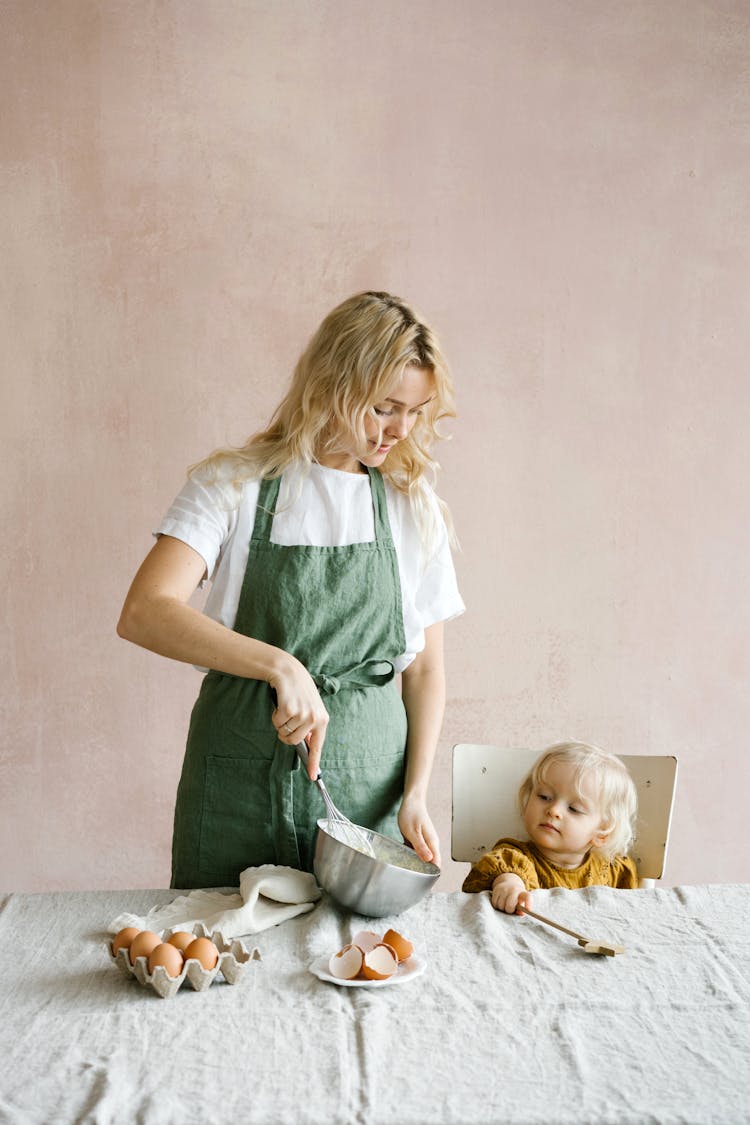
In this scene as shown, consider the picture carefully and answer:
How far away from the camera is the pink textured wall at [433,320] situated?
8.09 ft

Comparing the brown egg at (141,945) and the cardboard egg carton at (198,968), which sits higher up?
the brown egg at (141,945)

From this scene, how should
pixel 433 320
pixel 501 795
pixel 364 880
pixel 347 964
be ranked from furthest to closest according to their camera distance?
pixel 433 320 < pixel 501 795 < pixel 364 880 < pixel 347 964

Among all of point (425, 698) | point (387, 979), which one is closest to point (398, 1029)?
point (387, 979)

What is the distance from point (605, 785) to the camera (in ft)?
5.76

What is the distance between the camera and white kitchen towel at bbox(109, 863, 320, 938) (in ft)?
4.19

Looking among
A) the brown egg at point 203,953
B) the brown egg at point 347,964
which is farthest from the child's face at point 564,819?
the brown egg at point 203,953

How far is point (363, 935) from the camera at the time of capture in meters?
1.22

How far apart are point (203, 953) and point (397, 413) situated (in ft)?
2.67

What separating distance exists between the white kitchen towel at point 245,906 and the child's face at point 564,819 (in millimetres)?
489

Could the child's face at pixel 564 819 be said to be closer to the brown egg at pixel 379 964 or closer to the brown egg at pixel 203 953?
the brown egg at pixel 379 964

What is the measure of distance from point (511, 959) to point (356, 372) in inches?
32.5

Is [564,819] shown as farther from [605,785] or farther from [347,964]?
[347,964]

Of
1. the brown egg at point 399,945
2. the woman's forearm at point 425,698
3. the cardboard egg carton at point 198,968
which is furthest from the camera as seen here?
the woman's forearm at point 425,698

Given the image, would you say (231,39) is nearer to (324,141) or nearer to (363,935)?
(324,141)
